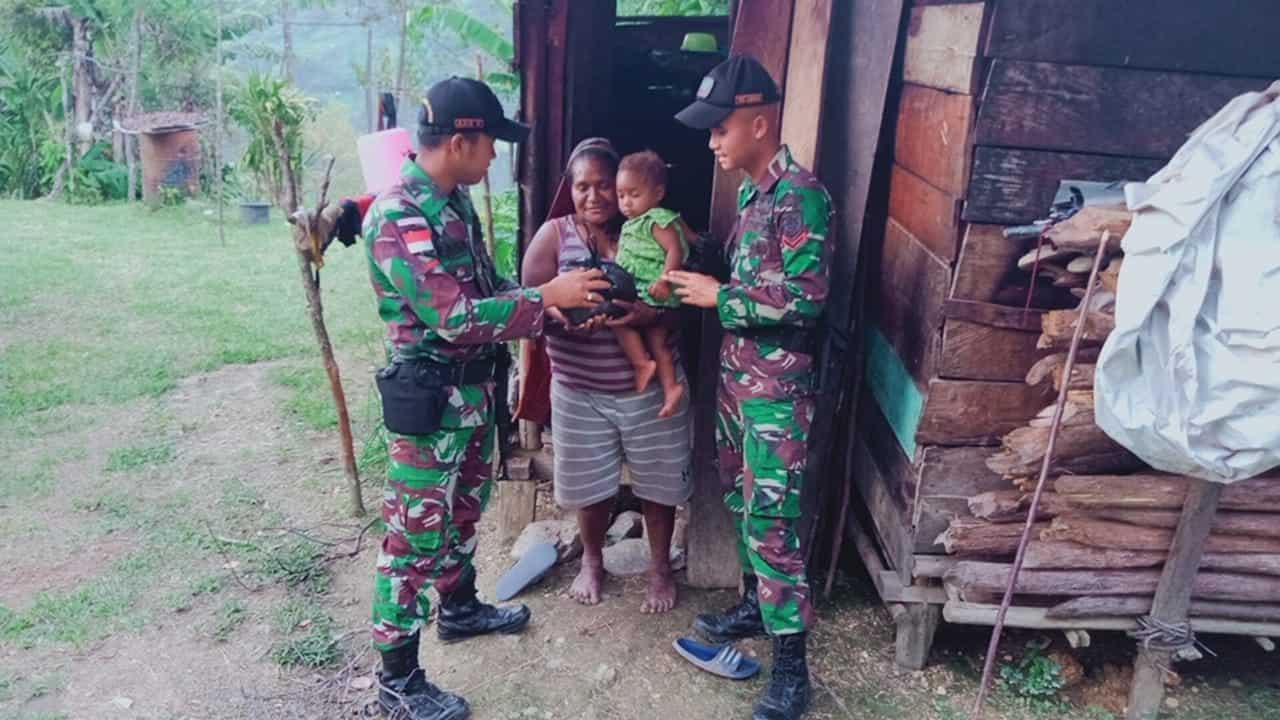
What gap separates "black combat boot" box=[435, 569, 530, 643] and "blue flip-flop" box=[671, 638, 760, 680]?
2.37 ft

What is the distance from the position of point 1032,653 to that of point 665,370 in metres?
1.79

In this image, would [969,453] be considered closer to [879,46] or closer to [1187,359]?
[1187,359]

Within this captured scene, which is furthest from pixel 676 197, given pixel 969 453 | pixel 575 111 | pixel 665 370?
pixel 969 453

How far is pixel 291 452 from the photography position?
18.6 feet

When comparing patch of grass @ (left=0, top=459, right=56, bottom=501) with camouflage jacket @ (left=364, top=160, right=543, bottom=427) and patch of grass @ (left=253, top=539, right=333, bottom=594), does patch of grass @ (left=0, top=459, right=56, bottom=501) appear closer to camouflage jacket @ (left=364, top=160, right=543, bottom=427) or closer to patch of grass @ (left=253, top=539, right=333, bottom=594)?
patch of grass @ (left=253, top=539, right=333, bottom=594)

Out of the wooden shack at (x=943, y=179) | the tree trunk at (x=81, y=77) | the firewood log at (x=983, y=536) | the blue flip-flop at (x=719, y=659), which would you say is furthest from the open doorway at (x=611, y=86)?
the tree trunk at (x=81, y=77)

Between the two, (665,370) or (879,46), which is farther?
(665,370)

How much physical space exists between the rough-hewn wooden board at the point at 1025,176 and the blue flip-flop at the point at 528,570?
97.1 inches

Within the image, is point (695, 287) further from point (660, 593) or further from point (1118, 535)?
point (1118, 535)

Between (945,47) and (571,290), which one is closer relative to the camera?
(945,47)

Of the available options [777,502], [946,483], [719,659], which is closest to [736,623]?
[719,659]

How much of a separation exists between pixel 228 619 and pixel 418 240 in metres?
2.11

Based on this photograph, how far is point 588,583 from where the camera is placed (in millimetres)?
4082

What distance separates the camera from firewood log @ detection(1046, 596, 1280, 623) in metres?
3.12
